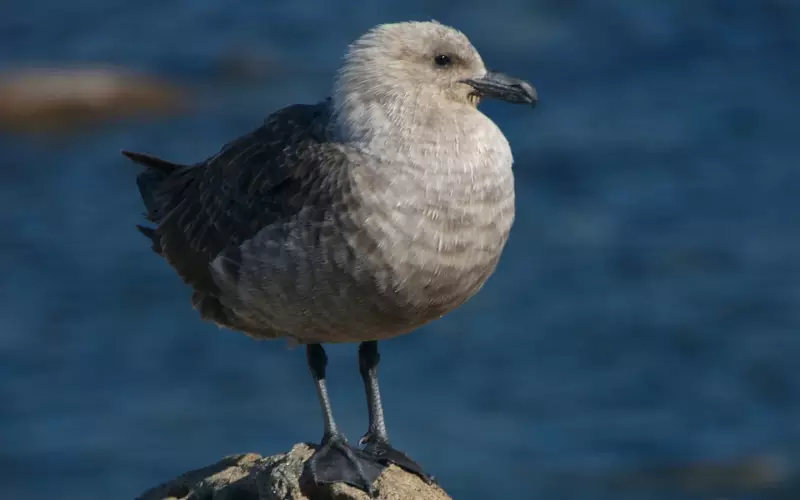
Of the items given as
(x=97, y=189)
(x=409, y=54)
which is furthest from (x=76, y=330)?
(x=409, y=54)

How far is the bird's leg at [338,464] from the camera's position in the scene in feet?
24.0

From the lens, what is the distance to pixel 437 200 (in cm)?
727

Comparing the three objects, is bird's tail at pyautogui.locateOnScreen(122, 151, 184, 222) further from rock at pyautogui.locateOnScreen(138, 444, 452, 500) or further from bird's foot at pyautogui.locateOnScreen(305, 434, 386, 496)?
bird's foot at pyautogui.locateOnScreen(305, 434, 386, 496)

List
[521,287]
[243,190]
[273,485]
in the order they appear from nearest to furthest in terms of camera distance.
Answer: [273,485] → [243,190] → [521,287]

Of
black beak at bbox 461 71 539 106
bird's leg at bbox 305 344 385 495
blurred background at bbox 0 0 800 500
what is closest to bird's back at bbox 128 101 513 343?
black beak at bbox 461 71 539 106

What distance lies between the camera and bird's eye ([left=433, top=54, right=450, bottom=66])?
7.65 metres

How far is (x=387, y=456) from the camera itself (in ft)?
26.1

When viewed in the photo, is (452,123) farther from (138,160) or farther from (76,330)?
(76,330)

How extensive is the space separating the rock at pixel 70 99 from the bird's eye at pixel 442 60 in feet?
54.9

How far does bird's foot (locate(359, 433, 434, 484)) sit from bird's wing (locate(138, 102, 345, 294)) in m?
1.10

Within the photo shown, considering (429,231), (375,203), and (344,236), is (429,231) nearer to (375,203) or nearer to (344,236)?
(375,203)

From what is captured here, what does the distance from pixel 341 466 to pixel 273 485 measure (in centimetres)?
35

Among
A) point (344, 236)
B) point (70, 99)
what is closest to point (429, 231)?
point (344, 236)

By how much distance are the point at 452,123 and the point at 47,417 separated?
11.1m
